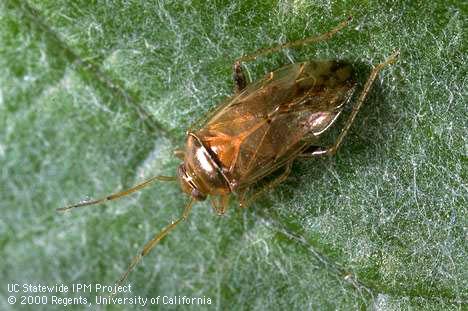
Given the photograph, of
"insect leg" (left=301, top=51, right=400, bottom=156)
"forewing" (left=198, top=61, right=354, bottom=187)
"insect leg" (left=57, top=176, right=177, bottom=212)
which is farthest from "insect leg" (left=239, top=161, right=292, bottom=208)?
"insect leg" (left=57, top=176, right=177, bottom=212)

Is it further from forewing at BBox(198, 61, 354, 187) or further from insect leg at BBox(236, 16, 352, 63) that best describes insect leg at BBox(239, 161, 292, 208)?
insect leg at BBox(236, 16, 352, 63)

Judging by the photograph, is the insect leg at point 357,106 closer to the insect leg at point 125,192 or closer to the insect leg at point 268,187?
the insect leg at point 268,187

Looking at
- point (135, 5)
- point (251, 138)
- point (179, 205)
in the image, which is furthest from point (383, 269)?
point (135, 5)

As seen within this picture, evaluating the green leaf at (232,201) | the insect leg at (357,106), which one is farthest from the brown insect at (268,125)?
the green leaf at (232,201)

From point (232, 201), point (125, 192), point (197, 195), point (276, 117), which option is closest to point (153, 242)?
point (125, 192)

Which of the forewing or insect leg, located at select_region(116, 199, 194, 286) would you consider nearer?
the forewing

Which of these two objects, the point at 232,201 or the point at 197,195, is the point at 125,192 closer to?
the point at 197,195

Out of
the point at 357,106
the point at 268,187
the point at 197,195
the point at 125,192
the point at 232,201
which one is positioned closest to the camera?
the point at 357,106
